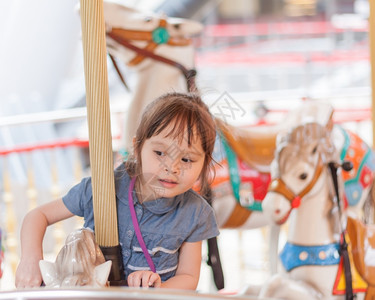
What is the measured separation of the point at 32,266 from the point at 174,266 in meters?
0.26

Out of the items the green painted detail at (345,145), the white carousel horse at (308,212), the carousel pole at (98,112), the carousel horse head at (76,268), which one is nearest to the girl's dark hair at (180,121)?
the carousel pole at (98,112)

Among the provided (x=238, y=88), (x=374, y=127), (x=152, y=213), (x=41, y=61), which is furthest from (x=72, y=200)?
(x=238, y=88)

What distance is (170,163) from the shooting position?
41.3 inches

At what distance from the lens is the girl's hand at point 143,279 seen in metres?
0.99

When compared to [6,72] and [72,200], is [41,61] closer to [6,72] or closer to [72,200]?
[6,72]

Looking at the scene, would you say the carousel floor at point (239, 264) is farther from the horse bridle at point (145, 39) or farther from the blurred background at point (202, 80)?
the horse bridle at point (145, 39)

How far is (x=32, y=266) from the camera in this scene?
1054mm

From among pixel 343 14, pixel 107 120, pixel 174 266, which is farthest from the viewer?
pixel 343 14

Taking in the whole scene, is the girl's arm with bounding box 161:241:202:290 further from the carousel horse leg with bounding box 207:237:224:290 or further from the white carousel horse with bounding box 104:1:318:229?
the white carousel horse with bounding box 104:1:318:229

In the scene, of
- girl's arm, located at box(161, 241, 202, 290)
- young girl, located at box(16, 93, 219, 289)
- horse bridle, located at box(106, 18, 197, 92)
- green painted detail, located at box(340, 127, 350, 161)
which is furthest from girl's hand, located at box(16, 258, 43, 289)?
green painted detail, located at box(340, 127, 350, 161)

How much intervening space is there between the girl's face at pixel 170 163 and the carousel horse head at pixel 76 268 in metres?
0.17

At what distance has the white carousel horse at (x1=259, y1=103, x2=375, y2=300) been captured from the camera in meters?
1.52

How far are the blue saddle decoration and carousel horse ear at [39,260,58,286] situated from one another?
810mm

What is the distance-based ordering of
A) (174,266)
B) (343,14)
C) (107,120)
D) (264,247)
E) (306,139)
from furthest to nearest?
(343,14)
(264,247)
(306,139)
(174,266)
(107,120)
